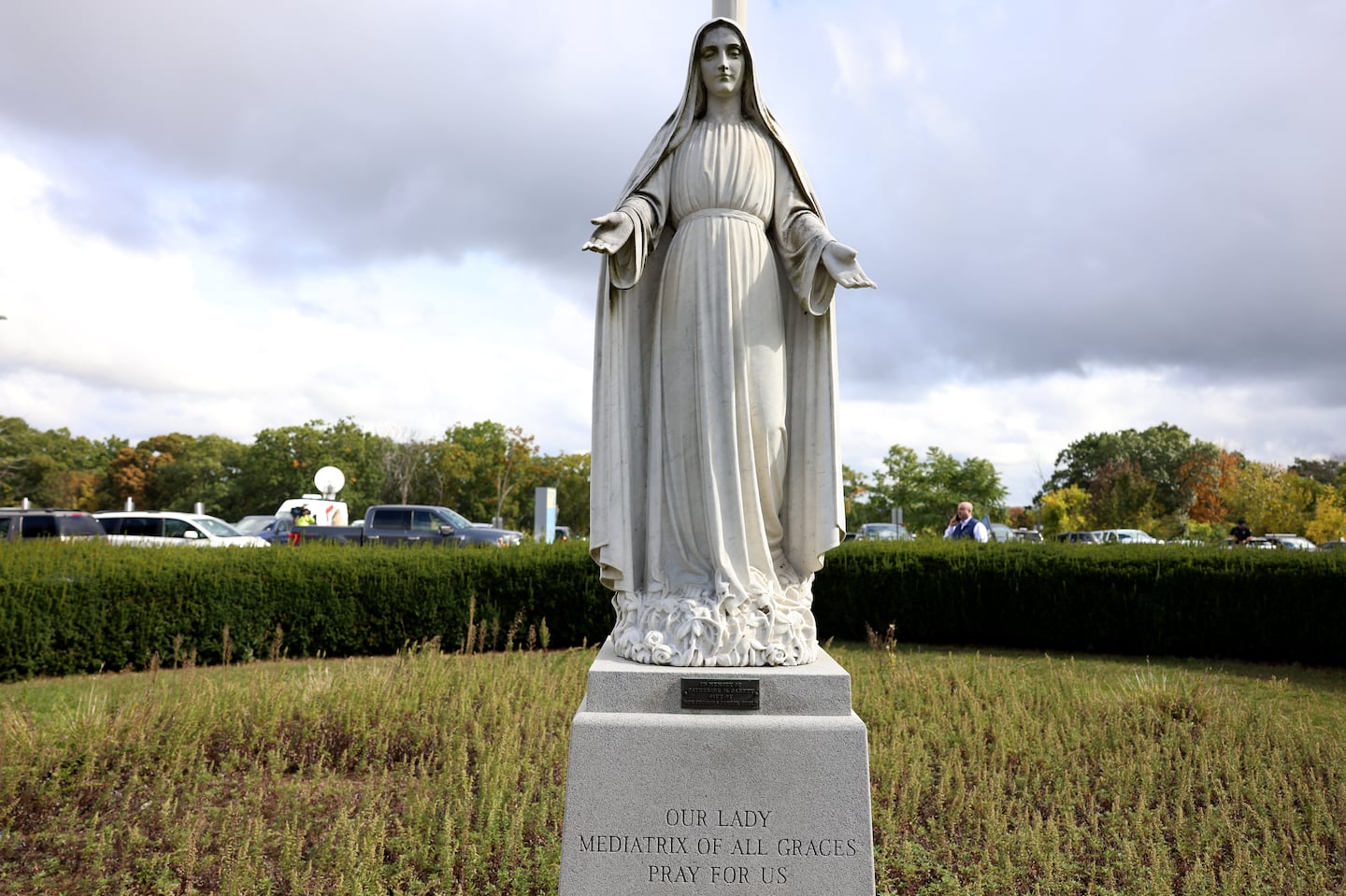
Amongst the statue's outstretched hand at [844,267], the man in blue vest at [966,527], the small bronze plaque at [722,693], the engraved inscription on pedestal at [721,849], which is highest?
the statue's outstretched hand at [844,267]

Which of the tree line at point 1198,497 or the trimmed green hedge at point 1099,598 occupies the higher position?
the tree line at point 1198,497

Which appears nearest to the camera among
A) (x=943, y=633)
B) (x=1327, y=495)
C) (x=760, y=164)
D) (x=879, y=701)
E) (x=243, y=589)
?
(x=760, y=164)

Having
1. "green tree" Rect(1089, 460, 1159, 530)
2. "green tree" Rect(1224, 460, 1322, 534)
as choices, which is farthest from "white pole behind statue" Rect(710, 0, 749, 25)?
"green tree" Rect(1224, 460, 1322, 534)

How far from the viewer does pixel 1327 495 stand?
→ 3172cm

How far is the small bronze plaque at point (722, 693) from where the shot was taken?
A: 10.8 ft

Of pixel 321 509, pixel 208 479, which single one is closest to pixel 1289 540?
pixel 321 509

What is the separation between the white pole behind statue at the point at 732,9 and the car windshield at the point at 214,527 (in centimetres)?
1837

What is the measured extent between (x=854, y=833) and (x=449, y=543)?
10.4 m

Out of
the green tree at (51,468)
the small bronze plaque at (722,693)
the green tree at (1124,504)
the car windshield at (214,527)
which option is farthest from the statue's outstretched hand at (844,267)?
the green tree at (51,468)

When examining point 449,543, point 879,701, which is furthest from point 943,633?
point 449,543

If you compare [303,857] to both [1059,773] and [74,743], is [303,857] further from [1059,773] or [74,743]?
[1059,773]

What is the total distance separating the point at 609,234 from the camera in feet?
11.8

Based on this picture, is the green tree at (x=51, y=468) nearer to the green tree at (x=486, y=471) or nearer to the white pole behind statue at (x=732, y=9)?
the green tree at (x=486, y=471)

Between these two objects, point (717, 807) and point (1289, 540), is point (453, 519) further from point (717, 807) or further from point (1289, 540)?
point (1289, 540)
